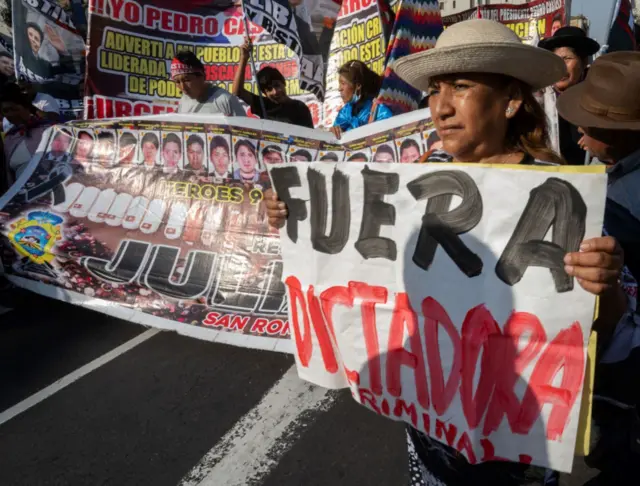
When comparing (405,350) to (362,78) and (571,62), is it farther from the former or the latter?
(362,78)

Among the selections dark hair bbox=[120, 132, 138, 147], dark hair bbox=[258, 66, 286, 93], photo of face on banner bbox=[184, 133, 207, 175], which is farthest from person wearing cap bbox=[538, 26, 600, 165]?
dark hair bbox=[120, 132, 138, 147]

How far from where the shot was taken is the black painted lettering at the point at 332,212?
150 cm

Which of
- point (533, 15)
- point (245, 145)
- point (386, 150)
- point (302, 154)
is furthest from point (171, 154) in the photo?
point (533, 15)

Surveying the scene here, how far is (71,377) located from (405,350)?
273cm

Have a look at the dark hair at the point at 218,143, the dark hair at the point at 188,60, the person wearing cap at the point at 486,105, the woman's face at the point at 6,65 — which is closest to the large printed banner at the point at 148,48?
the dark hair at the point at 188,60

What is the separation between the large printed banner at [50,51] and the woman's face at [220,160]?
5977mm

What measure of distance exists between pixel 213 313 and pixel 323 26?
3326mm

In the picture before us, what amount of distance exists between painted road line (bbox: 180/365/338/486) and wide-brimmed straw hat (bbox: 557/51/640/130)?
2.04 meters

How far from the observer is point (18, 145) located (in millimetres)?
4859

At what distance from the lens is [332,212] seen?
1532mm

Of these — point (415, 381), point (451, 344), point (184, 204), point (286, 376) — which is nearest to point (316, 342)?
point (415, 381)

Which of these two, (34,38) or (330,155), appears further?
(34,38)

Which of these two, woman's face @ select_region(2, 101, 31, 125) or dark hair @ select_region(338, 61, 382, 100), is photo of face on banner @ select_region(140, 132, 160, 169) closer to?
woman's face @ select_region(2, 101, 31, 125)

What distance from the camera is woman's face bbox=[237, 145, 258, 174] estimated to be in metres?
3.97
